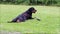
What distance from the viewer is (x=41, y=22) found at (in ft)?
30.7

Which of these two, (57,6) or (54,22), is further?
(57,6)

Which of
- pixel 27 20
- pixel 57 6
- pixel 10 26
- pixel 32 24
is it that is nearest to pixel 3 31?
pixel 10 26

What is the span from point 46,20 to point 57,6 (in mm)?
4582

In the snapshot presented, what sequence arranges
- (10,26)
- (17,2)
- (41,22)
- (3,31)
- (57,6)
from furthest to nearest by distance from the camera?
1. (17,2)
2. (57,6)
3. (41,22)
4. (10,26)
5. (3,31)

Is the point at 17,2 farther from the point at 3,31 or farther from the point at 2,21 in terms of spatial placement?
the point at 3,31

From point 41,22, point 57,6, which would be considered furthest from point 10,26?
point 57,6

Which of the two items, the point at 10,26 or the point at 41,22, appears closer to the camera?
the point at 10,26

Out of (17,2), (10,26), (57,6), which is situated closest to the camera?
(10,26)

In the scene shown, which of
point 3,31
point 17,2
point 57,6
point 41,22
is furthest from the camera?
point 17,2

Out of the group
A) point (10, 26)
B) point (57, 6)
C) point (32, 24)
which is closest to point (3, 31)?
point (10, 26)

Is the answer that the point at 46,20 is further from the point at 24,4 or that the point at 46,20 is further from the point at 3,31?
the point at 24,4

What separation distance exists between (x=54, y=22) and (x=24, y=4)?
557cm

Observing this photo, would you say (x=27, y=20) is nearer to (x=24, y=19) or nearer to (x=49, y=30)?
(x=24, y=19)

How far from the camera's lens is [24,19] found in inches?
376
